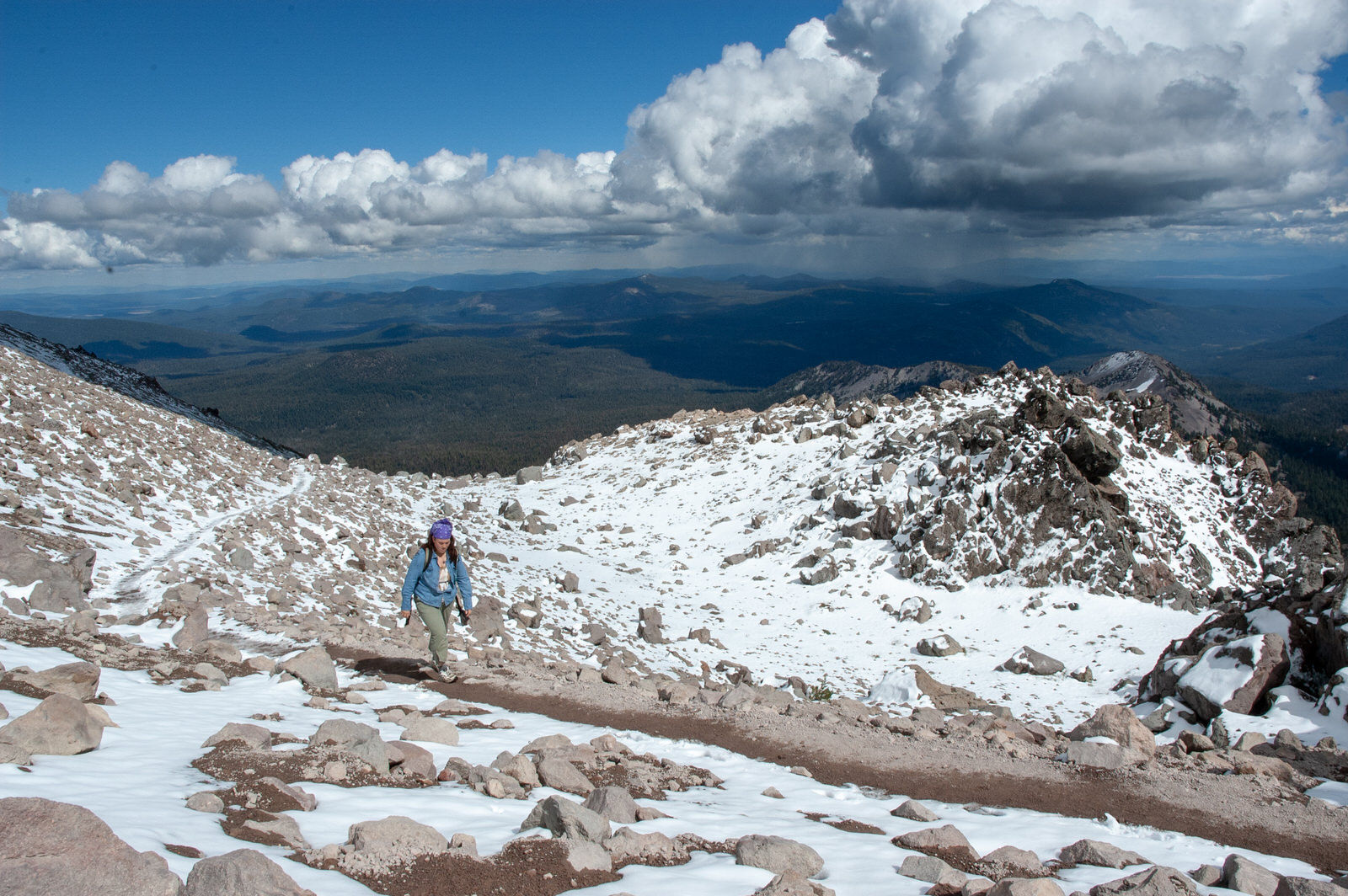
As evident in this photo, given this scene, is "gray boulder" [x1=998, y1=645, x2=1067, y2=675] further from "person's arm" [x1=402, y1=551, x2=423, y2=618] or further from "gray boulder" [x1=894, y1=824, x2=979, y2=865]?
"person's arm" [x1=402, y1=551, x2=423, y2=618]

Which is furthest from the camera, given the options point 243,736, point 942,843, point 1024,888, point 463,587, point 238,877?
point 463,587

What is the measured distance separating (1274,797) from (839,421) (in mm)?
31386

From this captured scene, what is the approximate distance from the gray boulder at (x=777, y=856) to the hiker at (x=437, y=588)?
741 cm

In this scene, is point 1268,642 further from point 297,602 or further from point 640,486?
point 640,486

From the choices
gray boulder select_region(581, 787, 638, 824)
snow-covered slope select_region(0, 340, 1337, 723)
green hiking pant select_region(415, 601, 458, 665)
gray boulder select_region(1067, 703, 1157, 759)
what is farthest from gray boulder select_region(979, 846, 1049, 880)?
snow-covered slope select_region(0, 340, 1337, 723)

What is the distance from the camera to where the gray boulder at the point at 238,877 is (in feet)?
12.3

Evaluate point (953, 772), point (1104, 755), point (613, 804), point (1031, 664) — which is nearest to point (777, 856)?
point (613, 804)

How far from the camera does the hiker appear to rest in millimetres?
11945

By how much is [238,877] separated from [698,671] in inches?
641

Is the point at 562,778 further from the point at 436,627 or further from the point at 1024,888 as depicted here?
the point at 436,627

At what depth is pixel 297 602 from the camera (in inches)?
634

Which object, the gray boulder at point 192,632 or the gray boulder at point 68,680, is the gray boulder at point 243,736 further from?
the gray boulder at point 192,632

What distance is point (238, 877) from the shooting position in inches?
150

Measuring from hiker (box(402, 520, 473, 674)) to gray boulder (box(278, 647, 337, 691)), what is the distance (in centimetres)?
149
